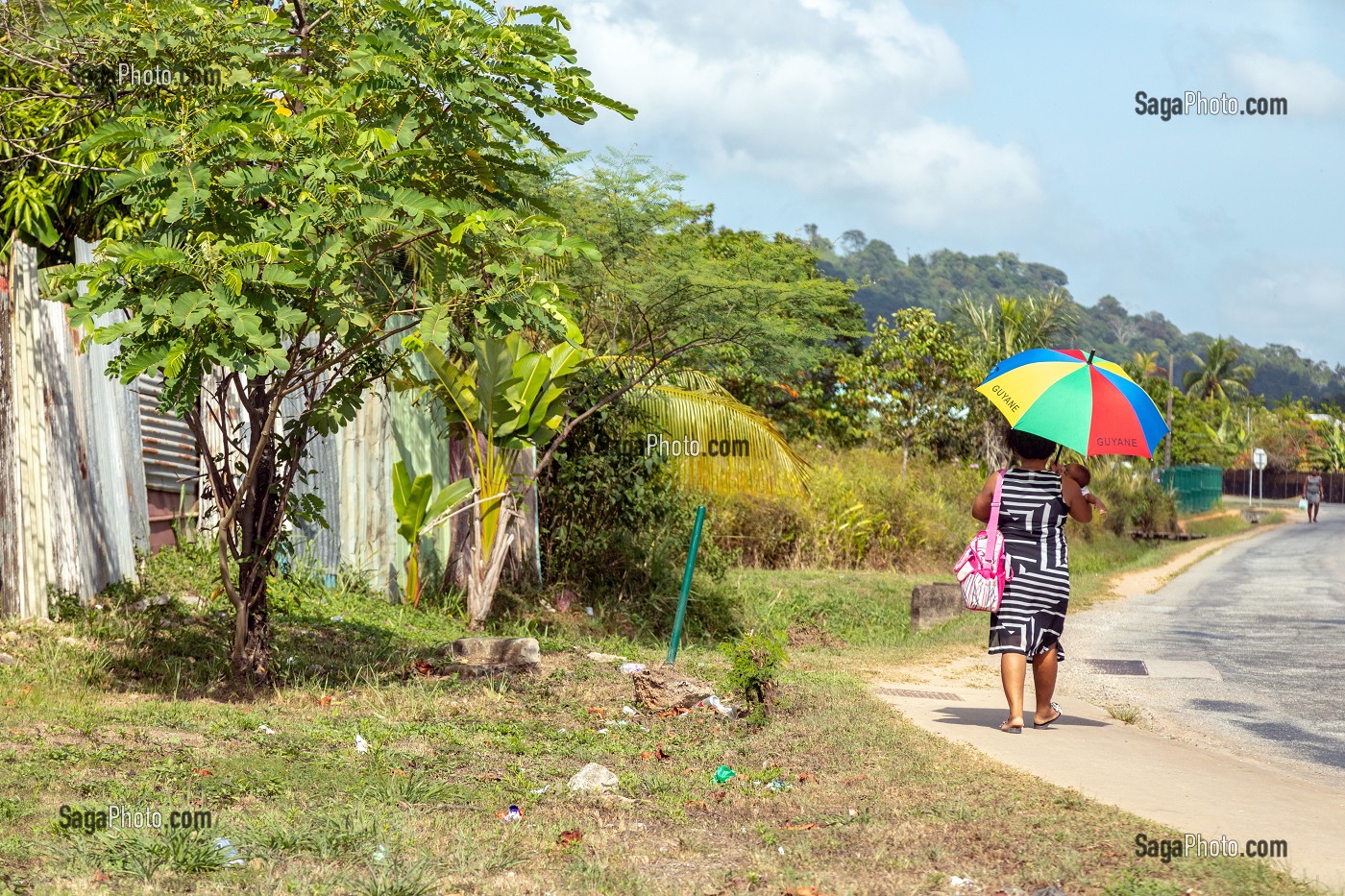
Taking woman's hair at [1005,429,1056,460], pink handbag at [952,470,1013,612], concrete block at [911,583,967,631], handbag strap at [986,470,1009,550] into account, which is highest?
woman's hair at [1005,429,1056,460]

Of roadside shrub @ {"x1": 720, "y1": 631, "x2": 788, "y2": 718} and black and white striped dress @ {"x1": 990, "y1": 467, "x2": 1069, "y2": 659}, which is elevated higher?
black and white striped dress @ {"x1": 990, "y1": 467, "x2": 1069, "y2": 659}

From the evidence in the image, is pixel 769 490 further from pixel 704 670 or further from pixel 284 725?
pixel 284 725

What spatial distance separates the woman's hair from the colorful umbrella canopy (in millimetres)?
190

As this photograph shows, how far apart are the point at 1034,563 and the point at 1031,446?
609 mm

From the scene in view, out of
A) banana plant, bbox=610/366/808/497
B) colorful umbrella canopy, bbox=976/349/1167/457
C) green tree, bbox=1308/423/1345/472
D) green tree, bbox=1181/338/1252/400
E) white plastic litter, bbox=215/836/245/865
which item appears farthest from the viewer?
green tree, bbox=1181/338/1252/400

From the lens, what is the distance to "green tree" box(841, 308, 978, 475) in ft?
94.7

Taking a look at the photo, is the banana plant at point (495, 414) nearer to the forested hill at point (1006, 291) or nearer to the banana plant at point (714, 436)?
the banana plant at point (714, 436)

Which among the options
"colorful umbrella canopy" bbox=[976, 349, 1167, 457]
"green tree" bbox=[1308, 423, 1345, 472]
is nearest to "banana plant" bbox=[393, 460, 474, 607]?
"colorful umbrella canopy" bbox=[976, 349, 1167, 457]

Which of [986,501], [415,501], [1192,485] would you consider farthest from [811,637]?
[1192,485]

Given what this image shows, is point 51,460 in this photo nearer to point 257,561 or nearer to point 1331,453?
point 257,561

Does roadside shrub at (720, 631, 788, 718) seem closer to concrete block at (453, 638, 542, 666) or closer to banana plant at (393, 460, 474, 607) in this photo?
concrete block at (453, 638, 542, 666)

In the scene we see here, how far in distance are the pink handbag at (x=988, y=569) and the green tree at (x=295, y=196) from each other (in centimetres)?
258

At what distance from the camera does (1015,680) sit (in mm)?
6750

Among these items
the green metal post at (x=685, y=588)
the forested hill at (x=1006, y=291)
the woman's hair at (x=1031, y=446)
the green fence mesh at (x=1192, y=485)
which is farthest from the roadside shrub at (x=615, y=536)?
the forested hill at (x=1006, y=291)
